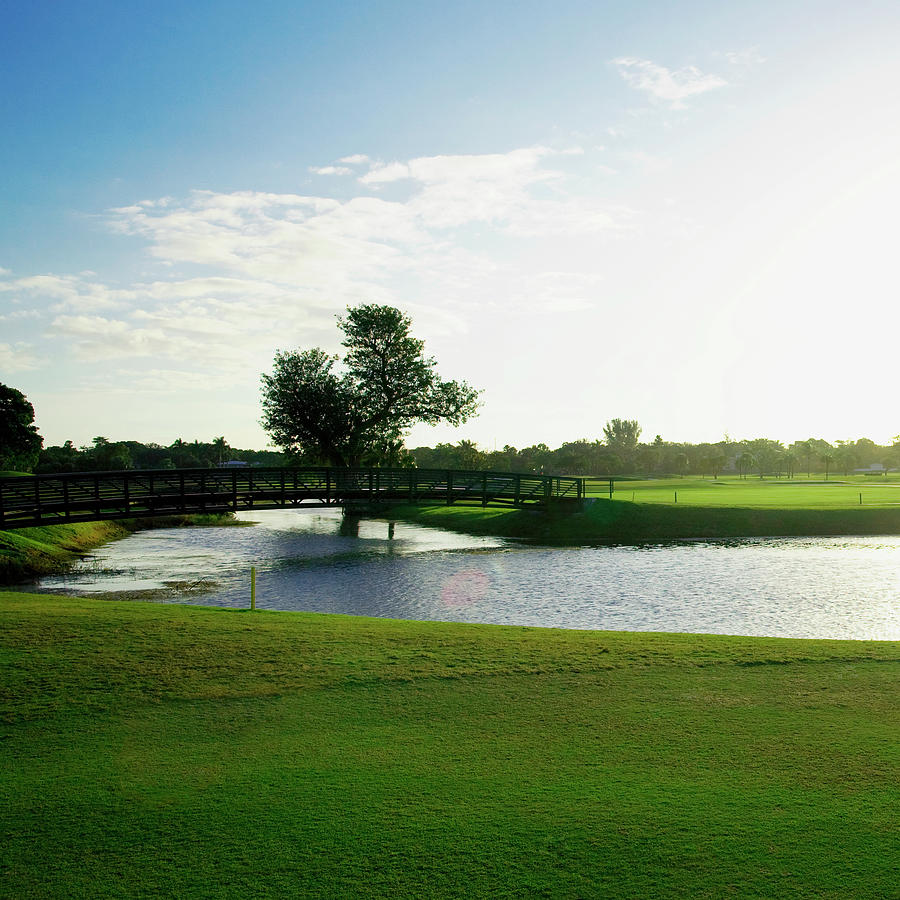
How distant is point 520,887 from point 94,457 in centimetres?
15733

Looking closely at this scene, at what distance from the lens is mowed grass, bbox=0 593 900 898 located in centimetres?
586

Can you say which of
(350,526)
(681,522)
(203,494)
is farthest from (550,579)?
(350,526)

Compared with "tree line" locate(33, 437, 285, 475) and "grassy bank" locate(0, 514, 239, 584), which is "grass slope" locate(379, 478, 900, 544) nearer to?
"grassy bank" locate(0, 514, 239, 584)

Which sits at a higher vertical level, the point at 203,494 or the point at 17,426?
the point at 17,426

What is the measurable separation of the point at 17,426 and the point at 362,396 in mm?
41505

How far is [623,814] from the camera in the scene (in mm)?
6715

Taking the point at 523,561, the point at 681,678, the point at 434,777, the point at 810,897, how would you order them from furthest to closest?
1. the point at 523,561
2. the point at 681,678
3. the point at 434,777
4. the point at 810,897

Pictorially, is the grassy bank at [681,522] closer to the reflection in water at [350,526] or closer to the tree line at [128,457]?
the reflection in water at [350,526]

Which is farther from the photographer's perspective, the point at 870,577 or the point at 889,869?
the point at 870,577

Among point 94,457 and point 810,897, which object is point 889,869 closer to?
point 810,897

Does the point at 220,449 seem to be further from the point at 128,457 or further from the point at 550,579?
the point at 550,579

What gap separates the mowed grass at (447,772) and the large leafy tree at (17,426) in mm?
77056

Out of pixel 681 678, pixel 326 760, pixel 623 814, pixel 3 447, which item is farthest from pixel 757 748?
pixel 3 447

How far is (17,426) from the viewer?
262 feet
